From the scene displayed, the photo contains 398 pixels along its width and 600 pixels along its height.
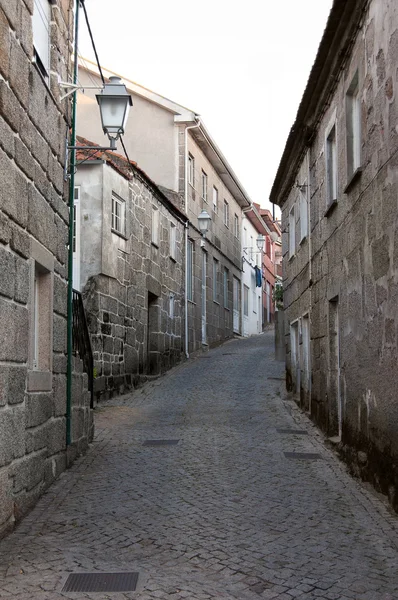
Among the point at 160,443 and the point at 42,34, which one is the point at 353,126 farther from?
the point at 160,443

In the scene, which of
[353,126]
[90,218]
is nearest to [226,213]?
[90,218]

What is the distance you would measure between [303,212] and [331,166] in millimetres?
2859

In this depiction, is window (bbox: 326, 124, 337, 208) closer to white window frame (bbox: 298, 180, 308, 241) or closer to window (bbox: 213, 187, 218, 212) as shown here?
white window frame (bbox: 298, 180, 308, 241)

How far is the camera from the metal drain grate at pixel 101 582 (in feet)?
14.8

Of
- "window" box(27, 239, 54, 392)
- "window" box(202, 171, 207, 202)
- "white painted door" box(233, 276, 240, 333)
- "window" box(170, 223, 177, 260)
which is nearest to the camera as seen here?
"window" box(27, 239, 54, 392)

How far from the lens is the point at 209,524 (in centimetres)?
603

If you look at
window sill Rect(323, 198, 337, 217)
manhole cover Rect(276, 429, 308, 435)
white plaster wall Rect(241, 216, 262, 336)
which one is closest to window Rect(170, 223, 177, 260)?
manhole cover Rect(276, 429, 308, 435)

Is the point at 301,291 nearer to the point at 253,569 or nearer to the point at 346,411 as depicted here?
the point at 346,411

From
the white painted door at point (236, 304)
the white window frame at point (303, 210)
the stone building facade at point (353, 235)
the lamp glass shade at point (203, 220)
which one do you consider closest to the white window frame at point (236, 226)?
the white painted door at point (236, 304)

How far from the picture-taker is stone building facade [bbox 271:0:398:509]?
670cm

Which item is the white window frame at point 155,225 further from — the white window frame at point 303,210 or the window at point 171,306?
the white window frame at point 303,210

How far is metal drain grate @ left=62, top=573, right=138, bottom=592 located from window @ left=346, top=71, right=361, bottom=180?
529cm

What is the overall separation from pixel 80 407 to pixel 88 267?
5217 mm

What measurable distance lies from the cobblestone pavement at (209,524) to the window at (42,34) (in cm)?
411
